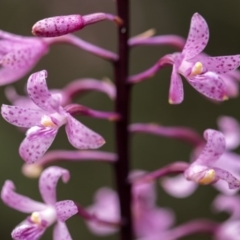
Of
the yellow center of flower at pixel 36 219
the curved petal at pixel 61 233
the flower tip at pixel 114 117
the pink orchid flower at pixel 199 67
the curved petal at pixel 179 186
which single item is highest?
the pink orchid flower at pixel 199 67

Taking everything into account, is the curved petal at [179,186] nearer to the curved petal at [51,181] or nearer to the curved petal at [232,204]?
the curved petal at [232,204]

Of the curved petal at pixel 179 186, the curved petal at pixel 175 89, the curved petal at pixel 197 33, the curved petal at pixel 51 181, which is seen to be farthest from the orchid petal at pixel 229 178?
the curved petal at pixel 179 186

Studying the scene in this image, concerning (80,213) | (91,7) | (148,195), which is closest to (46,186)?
(80,213)

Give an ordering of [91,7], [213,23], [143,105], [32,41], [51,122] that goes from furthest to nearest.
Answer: [91,7], [213,23], [143,105], [32,41], [51,122]

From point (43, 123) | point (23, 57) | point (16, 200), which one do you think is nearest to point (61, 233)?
point (16, 200)

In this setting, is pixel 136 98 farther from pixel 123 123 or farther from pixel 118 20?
pixel 118 20

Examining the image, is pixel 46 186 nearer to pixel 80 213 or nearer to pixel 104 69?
pixel 80 213
